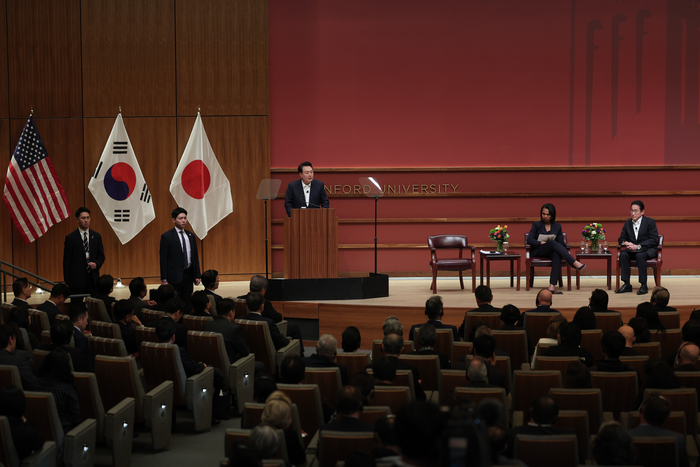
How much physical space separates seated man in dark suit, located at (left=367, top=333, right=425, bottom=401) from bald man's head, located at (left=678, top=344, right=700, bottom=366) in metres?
1.52

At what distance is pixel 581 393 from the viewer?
3.24m

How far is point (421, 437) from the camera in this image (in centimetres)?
161

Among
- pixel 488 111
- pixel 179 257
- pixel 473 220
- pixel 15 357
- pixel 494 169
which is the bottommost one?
pixel 15 357

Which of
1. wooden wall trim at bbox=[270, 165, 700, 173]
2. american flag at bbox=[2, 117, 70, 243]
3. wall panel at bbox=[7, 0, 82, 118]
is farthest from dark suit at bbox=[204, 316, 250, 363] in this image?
wall panel at bbox=[7, 0, 82, 118]

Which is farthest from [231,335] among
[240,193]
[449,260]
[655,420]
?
[240,193]

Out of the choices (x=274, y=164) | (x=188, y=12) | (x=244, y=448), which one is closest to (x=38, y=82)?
(x=188, y=12)

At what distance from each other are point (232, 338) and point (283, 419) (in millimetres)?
1999

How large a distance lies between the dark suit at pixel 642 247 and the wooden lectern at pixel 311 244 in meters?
3.34

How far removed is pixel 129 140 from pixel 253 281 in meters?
4.31

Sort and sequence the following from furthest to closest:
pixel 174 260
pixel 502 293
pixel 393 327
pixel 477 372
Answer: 1. pixel 502 293
2. pixel 174 260
3. pixel 393 327
4. pixel 477 372

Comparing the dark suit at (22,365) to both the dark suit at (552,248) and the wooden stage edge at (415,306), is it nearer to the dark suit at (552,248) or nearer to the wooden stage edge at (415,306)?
the wooden stage edge at (415,306)

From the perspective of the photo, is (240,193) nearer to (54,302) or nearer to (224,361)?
(54,302)

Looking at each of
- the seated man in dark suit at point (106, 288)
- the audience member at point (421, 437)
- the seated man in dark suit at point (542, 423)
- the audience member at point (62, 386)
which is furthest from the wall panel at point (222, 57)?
the audience member at point (421, 437)

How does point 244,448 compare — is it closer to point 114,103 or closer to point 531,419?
point 531,419
